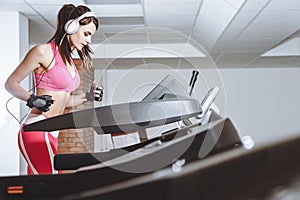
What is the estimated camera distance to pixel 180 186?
30 centimetres

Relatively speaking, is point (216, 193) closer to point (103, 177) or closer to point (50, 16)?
point (103, 177)

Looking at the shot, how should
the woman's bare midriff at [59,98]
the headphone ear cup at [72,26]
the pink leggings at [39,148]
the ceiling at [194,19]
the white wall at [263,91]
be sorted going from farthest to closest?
the white wall at [263,91] → the ceiling at [194,19] → the woman's bare midriff at [59,98] → the headphone ear cup at [72,26] → the pink leggings at [39,148]

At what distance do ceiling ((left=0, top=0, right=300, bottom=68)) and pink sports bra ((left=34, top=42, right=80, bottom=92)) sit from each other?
2.18 metres

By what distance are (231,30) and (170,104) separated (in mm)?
4991

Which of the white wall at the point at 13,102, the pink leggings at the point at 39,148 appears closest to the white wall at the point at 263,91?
the white wall at the point at 13,102

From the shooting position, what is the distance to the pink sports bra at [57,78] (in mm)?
1482

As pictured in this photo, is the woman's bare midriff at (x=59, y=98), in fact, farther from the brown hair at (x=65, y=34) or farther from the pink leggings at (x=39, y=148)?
the pink leggings at (x=39, y=148)

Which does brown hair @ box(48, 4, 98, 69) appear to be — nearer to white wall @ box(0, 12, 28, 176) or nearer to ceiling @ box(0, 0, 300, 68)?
ceiling @ box(0, 0, 300, 68)

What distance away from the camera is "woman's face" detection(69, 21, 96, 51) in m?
1.35

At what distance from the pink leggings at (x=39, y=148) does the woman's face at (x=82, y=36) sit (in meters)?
0.32

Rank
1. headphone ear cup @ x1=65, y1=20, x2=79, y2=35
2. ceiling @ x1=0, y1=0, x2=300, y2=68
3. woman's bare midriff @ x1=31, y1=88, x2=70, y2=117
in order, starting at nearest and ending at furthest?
headphone ear cup @ x1=65, y1=20, x2=79, y2=35
woman's bare midriff @ x1=31, y1=88, x2=70, y2=117
ceiling @ x1=0, y1=0, x2=300, y2=68

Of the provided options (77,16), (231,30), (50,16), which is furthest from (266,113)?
(77,16)

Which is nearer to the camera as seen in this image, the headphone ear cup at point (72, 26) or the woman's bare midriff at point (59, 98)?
the headphone ear cup at point (72, 26)

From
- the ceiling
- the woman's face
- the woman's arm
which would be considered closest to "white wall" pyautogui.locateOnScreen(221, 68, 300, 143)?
the ceiling
